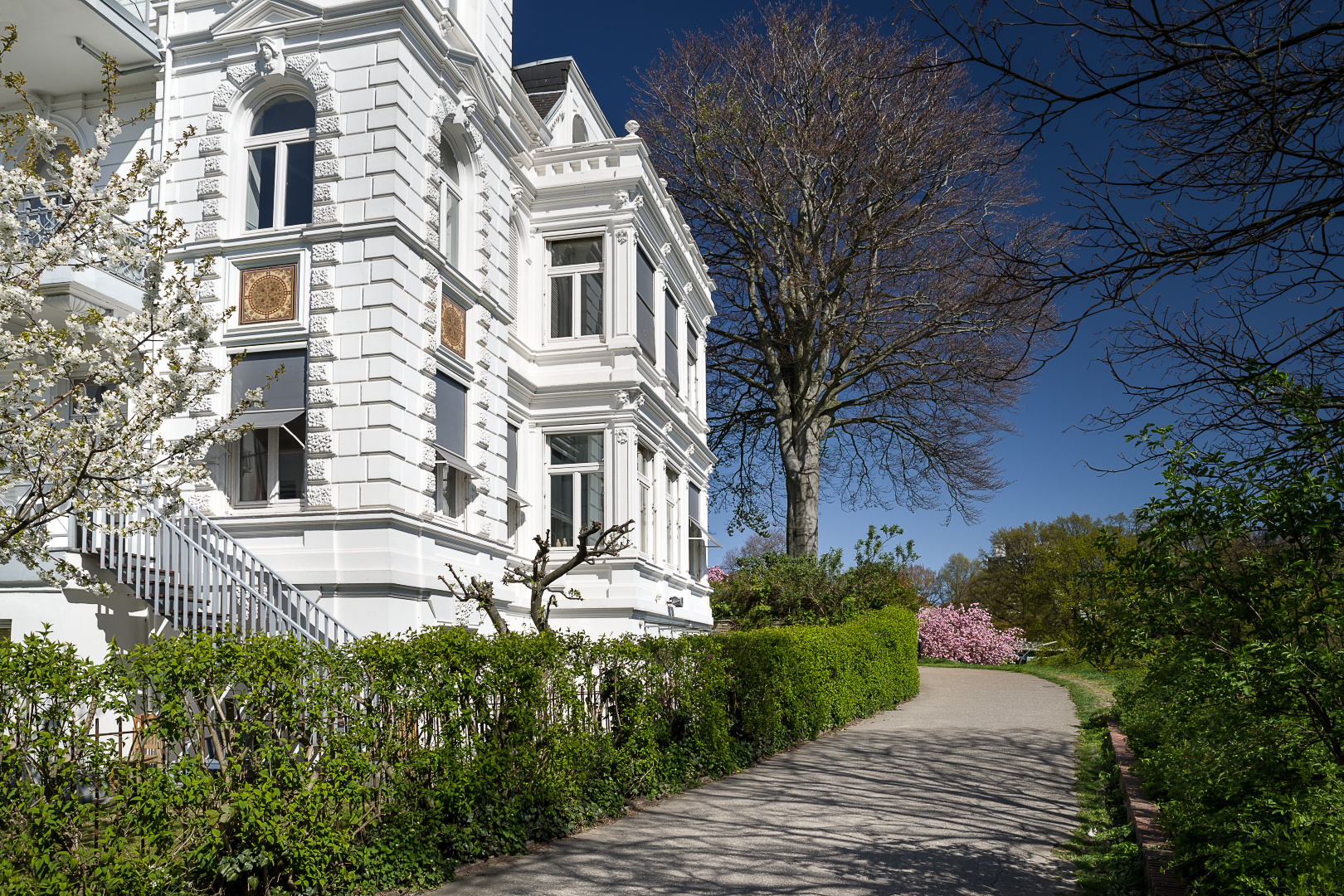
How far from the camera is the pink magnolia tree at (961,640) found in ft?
118

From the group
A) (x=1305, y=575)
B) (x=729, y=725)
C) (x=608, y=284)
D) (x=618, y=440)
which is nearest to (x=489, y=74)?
(x=608, y=284)

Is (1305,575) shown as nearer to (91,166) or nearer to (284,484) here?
(91,166)

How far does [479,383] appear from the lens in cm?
1517

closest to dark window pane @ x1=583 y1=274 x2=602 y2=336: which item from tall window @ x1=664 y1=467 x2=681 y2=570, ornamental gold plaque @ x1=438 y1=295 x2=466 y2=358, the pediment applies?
tall window @ x1=664 y1=467 x2=681 y2=570

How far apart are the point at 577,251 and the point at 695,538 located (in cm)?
786

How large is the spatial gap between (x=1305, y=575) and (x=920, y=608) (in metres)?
33.4

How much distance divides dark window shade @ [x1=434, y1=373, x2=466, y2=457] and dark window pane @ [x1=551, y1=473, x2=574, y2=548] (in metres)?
3.98

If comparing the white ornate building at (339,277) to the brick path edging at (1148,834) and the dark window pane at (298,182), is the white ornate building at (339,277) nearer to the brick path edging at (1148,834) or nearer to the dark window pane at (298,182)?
the dark window pane at (298,182)

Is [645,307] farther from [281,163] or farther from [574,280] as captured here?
[281,163]

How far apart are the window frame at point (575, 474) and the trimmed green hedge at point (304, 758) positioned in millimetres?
8470

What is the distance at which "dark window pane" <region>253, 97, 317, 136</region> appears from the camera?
13.9 m

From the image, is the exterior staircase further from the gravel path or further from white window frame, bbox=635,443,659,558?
white window frame, bbox=635,443,659,558

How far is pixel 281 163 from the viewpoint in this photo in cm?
1384

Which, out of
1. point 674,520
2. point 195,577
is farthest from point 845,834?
point 674,520
